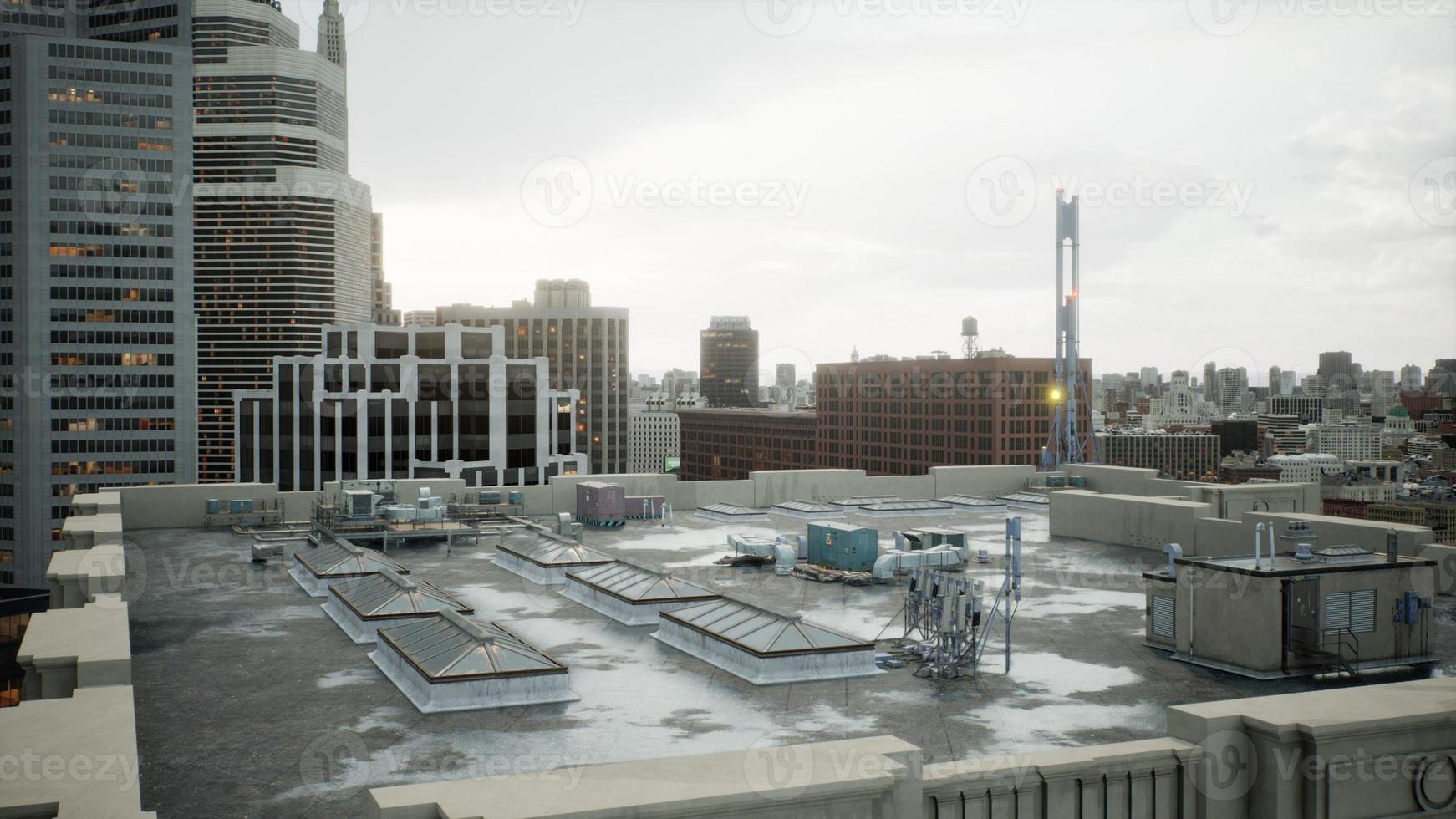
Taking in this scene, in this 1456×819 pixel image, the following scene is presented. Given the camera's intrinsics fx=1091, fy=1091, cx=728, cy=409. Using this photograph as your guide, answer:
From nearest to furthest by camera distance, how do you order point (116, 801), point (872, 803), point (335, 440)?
point (116, 801), point (872, 803), point (335, 440)

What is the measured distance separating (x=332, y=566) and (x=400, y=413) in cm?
11846

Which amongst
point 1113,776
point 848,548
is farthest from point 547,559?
point 1113,776

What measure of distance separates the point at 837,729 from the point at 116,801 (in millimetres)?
12810

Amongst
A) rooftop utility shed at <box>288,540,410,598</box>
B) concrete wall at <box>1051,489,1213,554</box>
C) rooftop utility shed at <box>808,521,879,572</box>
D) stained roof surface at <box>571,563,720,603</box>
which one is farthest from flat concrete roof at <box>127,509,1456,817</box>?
concrete wall at <box>1051,489,1213,554</box>

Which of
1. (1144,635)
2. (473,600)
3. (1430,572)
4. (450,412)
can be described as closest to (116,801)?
(473,600)

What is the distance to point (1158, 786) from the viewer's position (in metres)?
17.3

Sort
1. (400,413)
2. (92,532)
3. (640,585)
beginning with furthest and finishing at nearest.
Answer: (400,413)
(92,532)
(640,585)

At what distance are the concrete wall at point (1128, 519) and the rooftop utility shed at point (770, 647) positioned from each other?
2411cm

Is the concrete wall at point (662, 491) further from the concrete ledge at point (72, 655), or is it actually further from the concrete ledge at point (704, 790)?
the concrete ledge at point (704, 790)

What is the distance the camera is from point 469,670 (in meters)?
23.4

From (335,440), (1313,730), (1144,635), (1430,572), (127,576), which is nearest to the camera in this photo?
(1313,730)

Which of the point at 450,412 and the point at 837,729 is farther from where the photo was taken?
the point at 450,412

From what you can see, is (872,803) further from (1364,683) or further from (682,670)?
(1364,683)

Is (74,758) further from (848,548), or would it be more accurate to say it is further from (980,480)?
(980,480)
